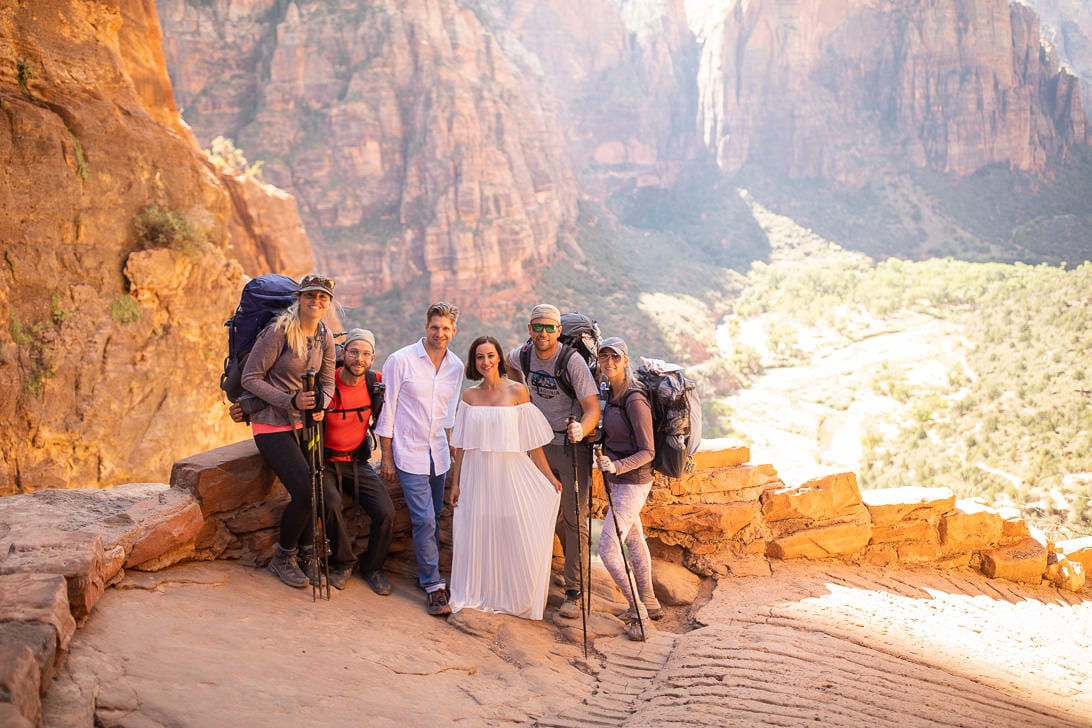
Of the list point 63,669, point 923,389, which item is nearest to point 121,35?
point 63,669

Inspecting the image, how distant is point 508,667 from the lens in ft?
14.8

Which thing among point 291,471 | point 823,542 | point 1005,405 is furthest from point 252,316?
point 1005,405

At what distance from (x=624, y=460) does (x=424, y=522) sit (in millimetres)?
1500

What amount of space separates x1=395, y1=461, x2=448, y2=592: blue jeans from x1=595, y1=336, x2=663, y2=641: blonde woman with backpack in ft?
4.02

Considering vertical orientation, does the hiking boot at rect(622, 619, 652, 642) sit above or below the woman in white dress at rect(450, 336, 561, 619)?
below

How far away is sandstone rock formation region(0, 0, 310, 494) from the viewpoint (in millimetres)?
10875

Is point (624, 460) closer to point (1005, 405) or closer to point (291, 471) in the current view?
point (291, 471)

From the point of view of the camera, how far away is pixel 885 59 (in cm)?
8269

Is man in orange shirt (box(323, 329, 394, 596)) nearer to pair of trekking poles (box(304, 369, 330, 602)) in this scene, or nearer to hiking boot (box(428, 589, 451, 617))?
pair of trekking poles (box(304, 369, 330, 602))

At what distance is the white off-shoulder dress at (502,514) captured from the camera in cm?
493

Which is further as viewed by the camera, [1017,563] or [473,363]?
[1017,563]

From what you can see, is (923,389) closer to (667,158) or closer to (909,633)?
(909,633)

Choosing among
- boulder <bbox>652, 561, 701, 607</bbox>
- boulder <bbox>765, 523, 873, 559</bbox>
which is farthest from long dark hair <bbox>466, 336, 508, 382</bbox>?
boulder <bbox>765, 523, 873, 559</bbox>

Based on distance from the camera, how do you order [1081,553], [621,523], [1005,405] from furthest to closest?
[1005,405] < [1081,553] < [621,523]
